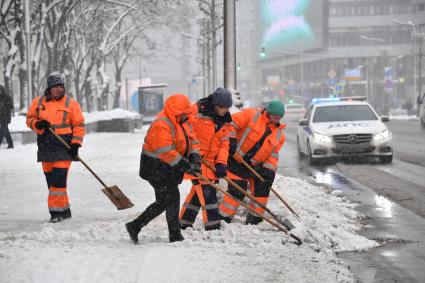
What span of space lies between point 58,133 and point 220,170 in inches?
92.6

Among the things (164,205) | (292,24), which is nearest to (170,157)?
(164,205)

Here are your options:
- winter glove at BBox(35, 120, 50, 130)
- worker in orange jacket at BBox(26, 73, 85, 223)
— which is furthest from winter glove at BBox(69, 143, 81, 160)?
winter glove at BBox(35, 120, 50, 130)

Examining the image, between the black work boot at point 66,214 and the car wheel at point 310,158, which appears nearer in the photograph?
the black work boot at point 66,214

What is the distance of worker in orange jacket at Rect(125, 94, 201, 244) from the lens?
7.04m

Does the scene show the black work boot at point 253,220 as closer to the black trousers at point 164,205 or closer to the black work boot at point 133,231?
the black trousers at point 164,205

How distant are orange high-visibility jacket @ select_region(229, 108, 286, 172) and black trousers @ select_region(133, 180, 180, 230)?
146 centimetres

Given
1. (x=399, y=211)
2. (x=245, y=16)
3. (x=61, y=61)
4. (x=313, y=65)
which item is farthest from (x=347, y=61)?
(x=399, y=211)

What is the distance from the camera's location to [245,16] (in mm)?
162250

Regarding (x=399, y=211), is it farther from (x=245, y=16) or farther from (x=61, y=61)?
→ (x=245, y=16)

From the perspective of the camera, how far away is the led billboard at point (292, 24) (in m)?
109

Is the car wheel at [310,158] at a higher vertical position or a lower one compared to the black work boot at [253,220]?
lower

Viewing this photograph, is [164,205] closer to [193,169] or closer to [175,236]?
[175,236]

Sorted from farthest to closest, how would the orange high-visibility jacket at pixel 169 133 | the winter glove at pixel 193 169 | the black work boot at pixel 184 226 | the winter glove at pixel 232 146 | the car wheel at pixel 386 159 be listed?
the car wheel at pixel 386 159, the winter glove at pixel 232 146, the black work boot at pixel 184 226, the winter glove at pixel 193 169, the orange high-visibility jacket at pixel 169 133

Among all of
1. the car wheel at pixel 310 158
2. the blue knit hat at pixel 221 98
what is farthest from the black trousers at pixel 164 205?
the car wheel at pixel 310 158
